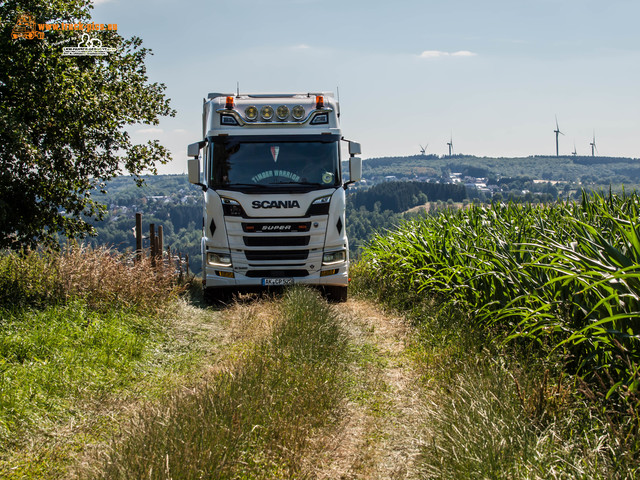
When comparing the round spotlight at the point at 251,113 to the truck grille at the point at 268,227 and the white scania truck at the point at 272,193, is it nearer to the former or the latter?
the white scania truck at the point at 272,193

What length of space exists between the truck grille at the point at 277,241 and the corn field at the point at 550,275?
1.86m

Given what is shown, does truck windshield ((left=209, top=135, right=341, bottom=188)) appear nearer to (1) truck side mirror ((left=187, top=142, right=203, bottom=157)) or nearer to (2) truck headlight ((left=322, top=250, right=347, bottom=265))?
(1) truck side mirror ((left=187, top=142, right=203, bottom=157))

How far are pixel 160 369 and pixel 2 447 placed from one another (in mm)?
2324

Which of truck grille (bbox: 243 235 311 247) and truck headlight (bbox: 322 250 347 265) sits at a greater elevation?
truck grille (bbox: 243 235 311 247)

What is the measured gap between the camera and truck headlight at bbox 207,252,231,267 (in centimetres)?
1077

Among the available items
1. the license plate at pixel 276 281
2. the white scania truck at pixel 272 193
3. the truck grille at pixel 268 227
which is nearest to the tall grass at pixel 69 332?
the white scania truck at pixel 272 193

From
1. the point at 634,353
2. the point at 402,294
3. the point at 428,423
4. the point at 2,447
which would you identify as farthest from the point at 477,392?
the point at 402,294

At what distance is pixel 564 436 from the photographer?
3.62 m

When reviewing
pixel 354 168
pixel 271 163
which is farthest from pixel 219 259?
pixel 354 168

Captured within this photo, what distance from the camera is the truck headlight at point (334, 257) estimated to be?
1094 centimetres

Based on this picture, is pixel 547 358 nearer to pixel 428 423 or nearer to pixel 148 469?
pixel 428 423

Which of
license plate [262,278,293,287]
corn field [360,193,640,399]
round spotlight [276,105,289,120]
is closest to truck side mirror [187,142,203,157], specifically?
round spotlight [276,105,289,120]

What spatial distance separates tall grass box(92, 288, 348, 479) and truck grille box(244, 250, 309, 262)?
15.7ft
